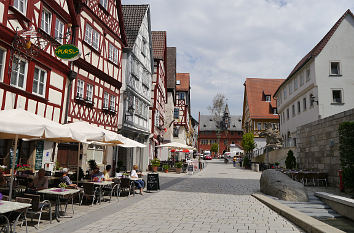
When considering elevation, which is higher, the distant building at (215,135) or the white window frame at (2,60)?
the distant building at (215,135)

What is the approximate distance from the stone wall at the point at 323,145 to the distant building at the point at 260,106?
32.2m

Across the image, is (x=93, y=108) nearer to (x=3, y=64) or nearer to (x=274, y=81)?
(x=3, y=64)

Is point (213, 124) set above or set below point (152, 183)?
above

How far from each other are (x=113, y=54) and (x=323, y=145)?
13632 millimetres

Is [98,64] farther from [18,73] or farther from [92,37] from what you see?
[18,73]

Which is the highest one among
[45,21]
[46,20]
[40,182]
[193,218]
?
[46,20]

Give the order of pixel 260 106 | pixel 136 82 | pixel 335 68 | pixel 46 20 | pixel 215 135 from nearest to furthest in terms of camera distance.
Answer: pixel 46 20, pixel 136 82, pixel 335 68, pixel 260 106, pixel 215 135

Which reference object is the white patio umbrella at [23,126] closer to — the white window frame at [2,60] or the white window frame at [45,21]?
the white window frame at [2,60]

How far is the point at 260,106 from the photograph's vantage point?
54906 millimetres

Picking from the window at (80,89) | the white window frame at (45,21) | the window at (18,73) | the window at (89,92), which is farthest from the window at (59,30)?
the window at (89,92)

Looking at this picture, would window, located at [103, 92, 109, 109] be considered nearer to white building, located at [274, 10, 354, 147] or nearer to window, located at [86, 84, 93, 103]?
window, located at [86, 84, 93, 103]

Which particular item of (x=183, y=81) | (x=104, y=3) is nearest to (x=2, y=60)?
(x=104, y=3)

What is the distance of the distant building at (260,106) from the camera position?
172ft

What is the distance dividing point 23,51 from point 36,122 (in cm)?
533
